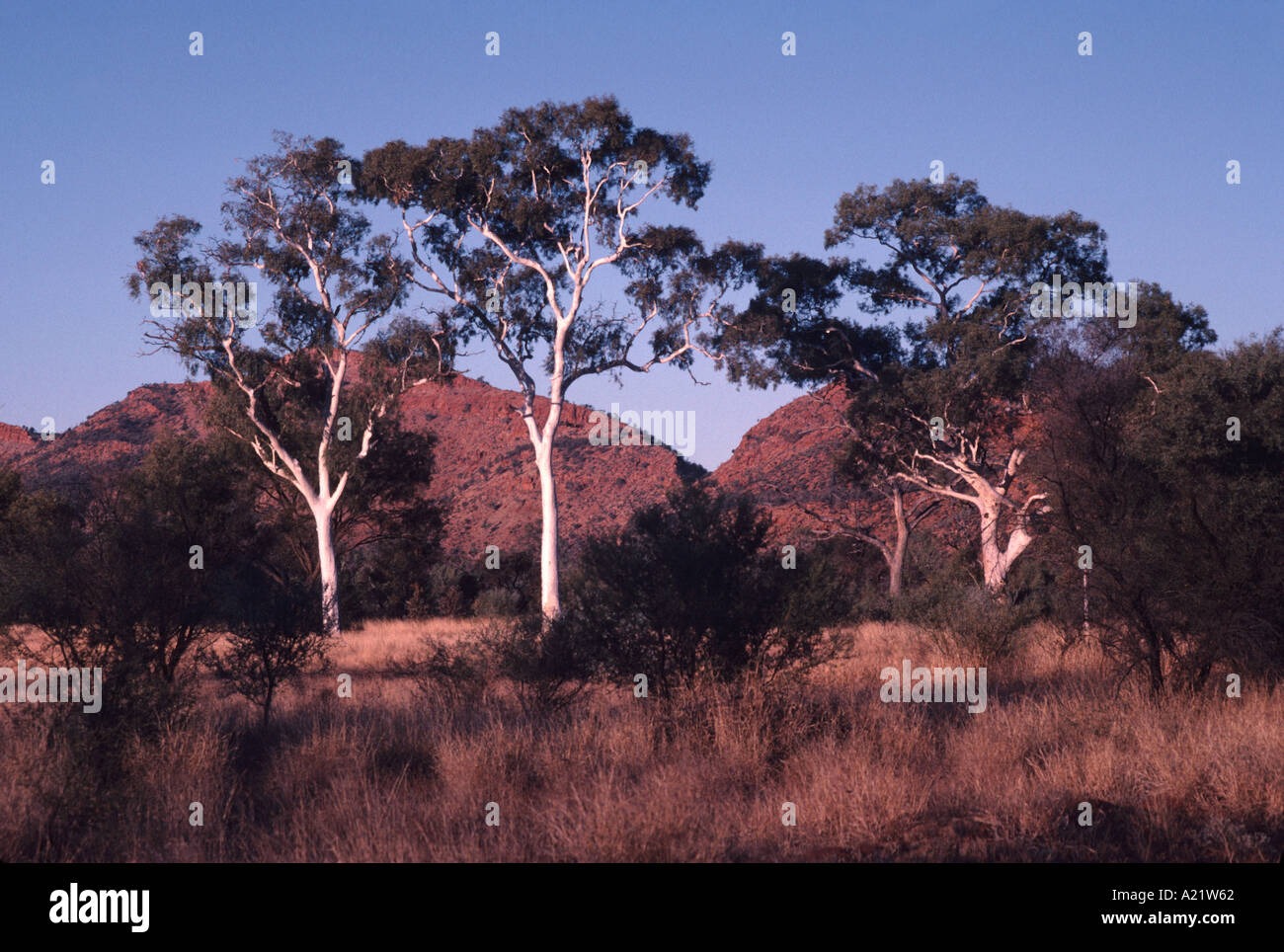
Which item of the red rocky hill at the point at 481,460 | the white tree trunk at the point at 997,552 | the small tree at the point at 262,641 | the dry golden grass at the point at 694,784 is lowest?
the dry golden grass at the point at 694,784

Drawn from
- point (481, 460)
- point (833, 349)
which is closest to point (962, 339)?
point (833, 349)

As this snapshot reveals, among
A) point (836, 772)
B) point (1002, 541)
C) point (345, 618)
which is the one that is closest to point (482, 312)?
point (345, 618)

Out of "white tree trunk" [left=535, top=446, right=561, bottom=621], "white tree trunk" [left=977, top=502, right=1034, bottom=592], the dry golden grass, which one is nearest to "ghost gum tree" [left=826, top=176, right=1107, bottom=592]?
"white tree trunk" [left=977, top=502, right=1034, bottom=592]

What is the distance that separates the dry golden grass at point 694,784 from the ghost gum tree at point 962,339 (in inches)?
700

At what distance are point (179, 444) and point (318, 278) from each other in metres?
→ 8.28

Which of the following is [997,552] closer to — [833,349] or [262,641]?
[833,349]

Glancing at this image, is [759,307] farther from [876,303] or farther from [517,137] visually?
[517,137]

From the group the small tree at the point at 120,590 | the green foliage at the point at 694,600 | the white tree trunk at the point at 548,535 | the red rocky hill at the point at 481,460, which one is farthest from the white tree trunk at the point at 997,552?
the red rocky hill at the point at 481,460

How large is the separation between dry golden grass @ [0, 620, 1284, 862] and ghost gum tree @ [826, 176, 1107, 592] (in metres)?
17.8

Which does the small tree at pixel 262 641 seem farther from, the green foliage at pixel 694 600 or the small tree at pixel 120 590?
the green foliage at pixel 694 600

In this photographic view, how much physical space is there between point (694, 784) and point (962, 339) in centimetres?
2244

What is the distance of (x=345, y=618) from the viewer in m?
28.0

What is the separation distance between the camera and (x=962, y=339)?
84.8 feet

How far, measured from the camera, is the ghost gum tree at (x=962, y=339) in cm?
2531
